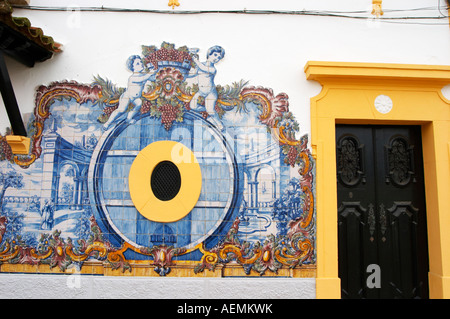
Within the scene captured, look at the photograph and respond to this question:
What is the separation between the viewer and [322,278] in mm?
4695

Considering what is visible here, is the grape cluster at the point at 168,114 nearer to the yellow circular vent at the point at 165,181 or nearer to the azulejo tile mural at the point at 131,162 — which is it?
the azulejo tile mural at the point at 131,162

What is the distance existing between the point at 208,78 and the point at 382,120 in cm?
237

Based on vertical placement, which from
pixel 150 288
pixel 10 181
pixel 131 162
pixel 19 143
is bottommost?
pixel 150 288

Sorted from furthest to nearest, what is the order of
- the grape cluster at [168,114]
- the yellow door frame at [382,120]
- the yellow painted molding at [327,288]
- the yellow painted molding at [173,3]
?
1. the yellow painted molding at [173,3]
2. the grape cluster at [168,114]
3. the yellow door frame at [382,120]
4. the yellow painted molding at [327,288]

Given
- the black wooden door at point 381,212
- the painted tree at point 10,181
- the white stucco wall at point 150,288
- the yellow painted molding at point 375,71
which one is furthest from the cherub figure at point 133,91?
the black wooden door at point 381,212

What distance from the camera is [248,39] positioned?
5031 millimetres

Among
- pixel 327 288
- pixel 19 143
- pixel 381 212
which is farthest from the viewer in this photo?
pixel 381 212

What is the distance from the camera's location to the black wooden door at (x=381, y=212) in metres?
4.94

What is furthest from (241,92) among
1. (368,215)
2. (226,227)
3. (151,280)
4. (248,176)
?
(151,280)

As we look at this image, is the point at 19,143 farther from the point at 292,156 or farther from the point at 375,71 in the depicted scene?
the point at 375,71

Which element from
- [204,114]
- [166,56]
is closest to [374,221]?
[204,114]

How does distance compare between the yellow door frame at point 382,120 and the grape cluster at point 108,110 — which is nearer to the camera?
the yellow door frame at point 382,120

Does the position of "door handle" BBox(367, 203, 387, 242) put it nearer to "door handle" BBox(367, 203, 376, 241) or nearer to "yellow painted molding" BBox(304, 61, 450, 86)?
"door handle" BBox(367, 203, 376, 241)

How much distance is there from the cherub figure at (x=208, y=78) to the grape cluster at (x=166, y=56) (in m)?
0.13
